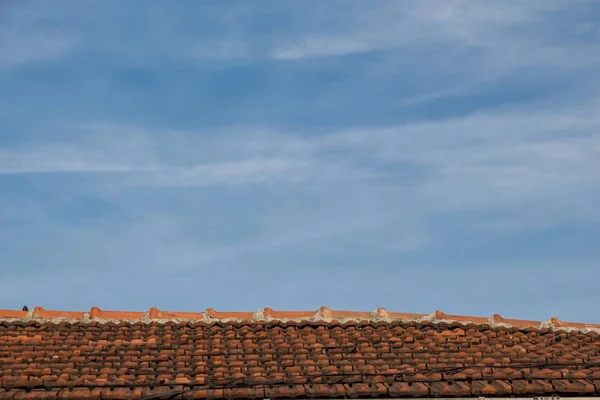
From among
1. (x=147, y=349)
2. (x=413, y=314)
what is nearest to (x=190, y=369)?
(x=147, y=349)

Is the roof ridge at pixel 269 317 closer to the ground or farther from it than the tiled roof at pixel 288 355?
farther from it

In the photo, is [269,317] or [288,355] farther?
[269,317]

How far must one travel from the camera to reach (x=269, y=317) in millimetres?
Result: 14484

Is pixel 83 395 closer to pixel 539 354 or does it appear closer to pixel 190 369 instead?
pixel 190 369

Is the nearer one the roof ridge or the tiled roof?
the tiled roof

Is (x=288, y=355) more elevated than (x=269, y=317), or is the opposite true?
(x=269, y=317)

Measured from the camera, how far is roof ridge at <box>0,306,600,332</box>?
1430cm

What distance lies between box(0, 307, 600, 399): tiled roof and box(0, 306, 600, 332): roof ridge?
0.02 meters

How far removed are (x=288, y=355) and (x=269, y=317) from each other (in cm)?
223

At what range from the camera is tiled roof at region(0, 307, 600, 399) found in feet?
35.2

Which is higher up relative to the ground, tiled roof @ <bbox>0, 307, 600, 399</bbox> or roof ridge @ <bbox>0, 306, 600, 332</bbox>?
roof ridge @ <bbox>0, 306, 600, 332</bbox>

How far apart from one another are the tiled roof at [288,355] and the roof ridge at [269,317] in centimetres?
2

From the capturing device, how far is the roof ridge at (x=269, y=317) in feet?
46.9

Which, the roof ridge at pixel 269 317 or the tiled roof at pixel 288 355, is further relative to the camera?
the roof ridge at pixel 269 317
